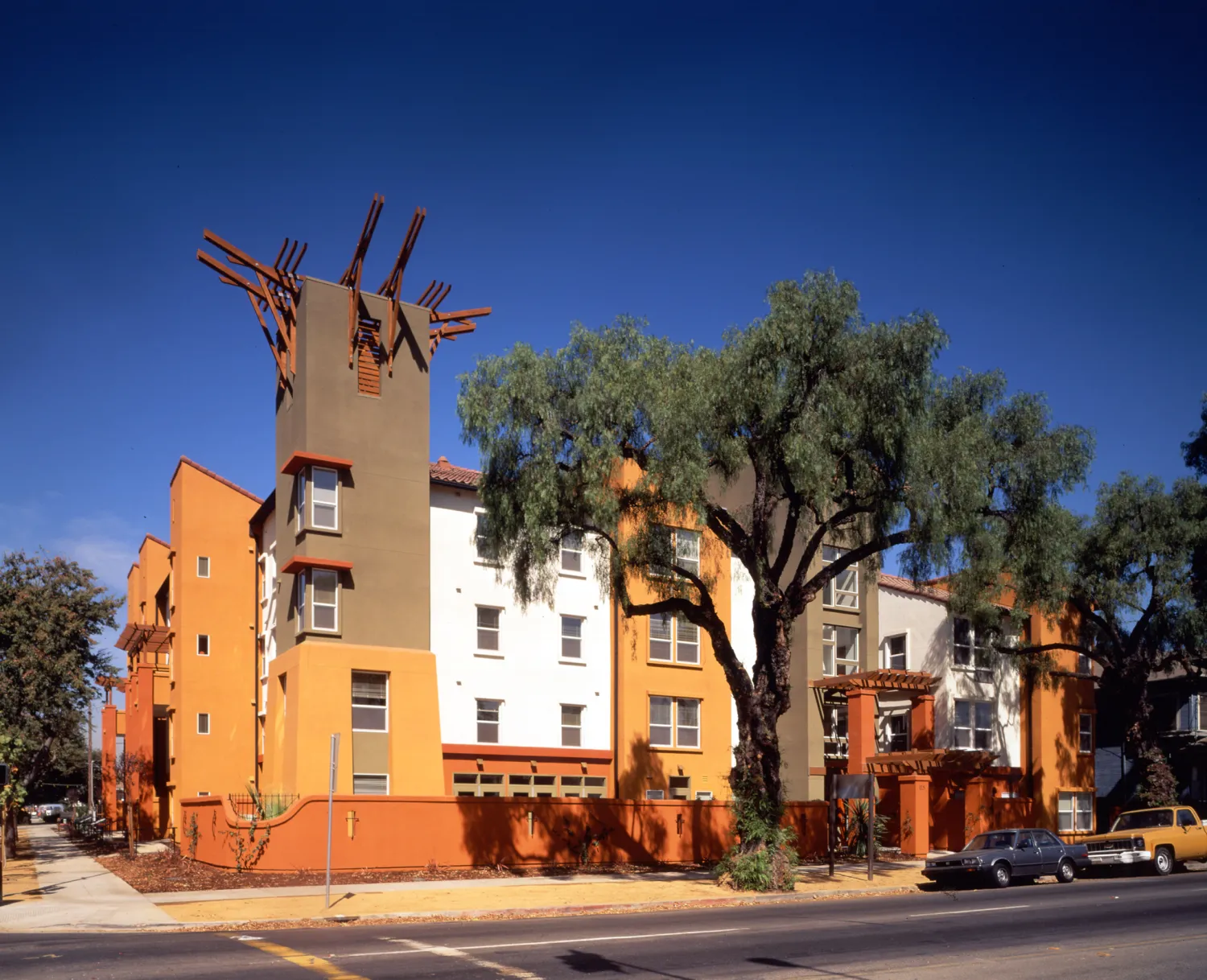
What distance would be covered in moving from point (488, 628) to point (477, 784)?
4490 millimetres

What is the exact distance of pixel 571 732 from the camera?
36.1m

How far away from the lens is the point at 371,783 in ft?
103

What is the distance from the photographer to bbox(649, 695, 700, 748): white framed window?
3734cm

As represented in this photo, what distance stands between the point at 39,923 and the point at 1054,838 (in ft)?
70.9

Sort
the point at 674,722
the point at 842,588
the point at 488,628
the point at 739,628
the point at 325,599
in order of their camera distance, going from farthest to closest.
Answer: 1. the point at 842,588
2. the point at 739,628
3. the point at 674,722
4. the point at 488,628
5. the point at 325,599

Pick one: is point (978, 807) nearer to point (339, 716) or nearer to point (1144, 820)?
point (1144, 820)

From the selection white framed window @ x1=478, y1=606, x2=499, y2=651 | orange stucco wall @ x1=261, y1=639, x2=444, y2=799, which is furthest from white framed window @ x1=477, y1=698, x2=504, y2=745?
orange stucco wall @ x1=261, y1=639, x2=444, y2=799

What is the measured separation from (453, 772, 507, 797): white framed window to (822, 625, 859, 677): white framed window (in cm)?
1118

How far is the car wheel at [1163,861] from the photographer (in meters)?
28.6

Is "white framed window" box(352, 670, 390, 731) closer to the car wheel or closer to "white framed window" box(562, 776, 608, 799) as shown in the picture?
"white framed window" box(562, 776, 608, 799)

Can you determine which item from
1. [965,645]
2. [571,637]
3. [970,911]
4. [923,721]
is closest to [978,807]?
[923,721]

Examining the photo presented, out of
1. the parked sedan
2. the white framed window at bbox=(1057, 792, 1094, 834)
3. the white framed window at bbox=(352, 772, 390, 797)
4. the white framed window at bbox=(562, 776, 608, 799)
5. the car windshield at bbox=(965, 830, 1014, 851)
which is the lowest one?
the white framed window at bbox=(1057, 792, 1094, 834)

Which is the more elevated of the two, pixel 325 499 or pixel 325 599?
pixel 325 499

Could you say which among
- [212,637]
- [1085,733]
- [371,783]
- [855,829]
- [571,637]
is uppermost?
[212,637]
